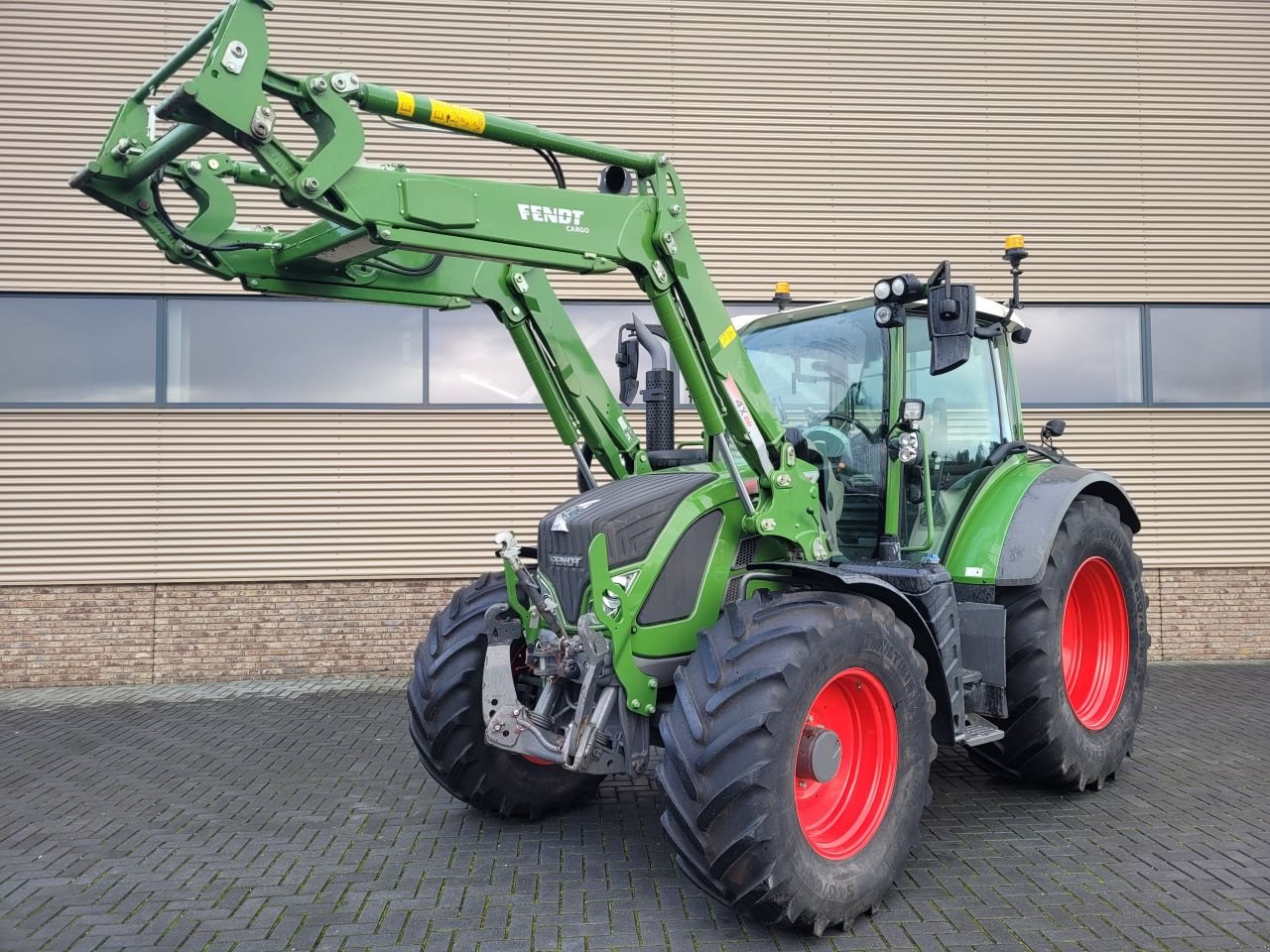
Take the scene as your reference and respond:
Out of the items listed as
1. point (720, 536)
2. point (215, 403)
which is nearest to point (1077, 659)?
point (720, 536)

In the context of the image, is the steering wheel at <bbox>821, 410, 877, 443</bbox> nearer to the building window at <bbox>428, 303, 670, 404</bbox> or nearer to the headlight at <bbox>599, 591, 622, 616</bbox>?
the headlight at <bbox>599, 591, 622, 616</bbox>

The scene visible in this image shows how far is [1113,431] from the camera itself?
10281 mm

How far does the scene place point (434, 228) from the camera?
3645mm

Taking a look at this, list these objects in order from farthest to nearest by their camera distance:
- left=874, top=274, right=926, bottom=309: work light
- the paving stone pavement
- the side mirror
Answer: left=874, top=274, right=926, bottom=309: work light
the side mirror
the paving stone pavement

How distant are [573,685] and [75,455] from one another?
23.3ft

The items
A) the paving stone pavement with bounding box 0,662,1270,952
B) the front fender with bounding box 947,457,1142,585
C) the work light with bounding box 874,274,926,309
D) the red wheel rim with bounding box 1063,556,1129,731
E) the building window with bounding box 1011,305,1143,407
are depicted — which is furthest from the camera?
the building window with bounding box 1011,305,1143,407

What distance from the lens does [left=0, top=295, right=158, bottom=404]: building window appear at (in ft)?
30.7

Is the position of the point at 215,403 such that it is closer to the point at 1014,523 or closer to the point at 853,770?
the point at 1014,523

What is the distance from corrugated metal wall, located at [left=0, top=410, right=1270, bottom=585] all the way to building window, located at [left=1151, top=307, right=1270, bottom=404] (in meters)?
6.31

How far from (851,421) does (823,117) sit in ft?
19.9

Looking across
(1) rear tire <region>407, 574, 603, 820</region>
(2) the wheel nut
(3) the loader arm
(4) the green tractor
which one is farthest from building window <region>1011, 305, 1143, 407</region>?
(2) the wheel nut

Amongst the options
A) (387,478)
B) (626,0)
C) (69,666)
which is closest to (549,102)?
(626,0)

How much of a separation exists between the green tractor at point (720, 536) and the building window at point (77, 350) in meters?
5.66

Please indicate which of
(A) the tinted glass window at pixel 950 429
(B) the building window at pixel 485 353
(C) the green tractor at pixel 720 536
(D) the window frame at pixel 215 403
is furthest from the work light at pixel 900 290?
(D) the window frame at pixel 215 403
